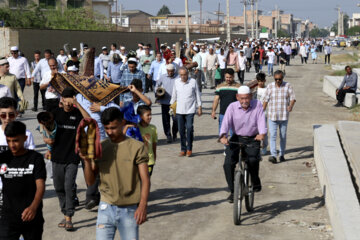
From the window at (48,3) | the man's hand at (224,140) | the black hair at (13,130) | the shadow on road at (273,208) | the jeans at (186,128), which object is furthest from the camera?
the window at (48,3)

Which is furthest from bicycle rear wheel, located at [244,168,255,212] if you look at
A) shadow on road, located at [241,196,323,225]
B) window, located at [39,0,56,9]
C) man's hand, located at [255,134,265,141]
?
window, located at [39,0,56,9]

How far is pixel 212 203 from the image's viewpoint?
31.2ft

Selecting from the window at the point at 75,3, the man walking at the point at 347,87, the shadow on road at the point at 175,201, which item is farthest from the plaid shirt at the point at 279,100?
the window at the point at 75,3

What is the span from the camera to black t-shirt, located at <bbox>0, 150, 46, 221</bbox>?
209 inches

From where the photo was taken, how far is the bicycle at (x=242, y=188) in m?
8.21

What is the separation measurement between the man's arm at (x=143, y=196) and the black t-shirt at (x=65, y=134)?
2867mm

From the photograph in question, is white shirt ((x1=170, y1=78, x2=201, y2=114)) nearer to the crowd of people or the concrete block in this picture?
the crowd of people

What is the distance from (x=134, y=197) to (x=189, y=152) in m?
7.88

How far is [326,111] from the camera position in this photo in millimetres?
21453

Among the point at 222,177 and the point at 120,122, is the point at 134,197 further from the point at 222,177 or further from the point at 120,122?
the point at 222,177

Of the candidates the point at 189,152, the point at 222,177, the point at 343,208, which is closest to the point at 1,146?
the point at 343,208

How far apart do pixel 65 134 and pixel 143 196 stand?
2978mm

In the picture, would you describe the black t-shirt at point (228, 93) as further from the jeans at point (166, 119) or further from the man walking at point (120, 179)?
the man walking at point (120, 179)

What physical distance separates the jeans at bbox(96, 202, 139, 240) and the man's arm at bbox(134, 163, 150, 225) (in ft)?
0.28
